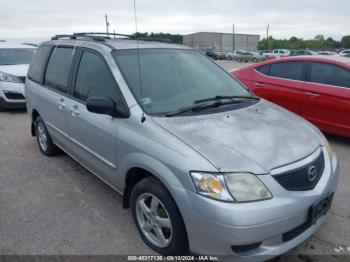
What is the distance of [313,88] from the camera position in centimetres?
559

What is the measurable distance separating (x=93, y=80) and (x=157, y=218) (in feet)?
5.26

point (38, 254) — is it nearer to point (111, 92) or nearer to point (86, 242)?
point (86, 242)

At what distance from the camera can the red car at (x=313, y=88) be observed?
17.5ft

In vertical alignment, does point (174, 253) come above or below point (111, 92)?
below

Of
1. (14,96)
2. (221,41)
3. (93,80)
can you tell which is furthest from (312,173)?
(221,41)

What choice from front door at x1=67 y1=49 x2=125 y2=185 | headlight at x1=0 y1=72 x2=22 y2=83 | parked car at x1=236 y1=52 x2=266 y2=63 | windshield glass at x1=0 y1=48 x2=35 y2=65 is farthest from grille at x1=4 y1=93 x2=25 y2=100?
parked car at x1=236 y1=52 x2=266 y2=63

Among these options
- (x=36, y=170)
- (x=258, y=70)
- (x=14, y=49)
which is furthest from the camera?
(x=14, y=49)

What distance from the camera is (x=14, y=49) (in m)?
9.86

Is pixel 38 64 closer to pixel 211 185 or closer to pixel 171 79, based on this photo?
pixel 171 79

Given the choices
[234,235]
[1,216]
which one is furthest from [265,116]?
[1,216]

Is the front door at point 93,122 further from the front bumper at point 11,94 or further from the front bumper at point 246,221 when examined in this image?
the front bumper at point 11,94

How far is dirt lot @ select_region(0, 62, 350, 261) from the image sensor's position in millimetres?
2896

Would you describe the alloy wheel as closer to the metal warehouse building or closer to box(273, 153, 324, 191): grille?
box(273, 153, 324, 191): grille

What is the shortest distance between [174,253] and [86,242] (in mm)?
846
